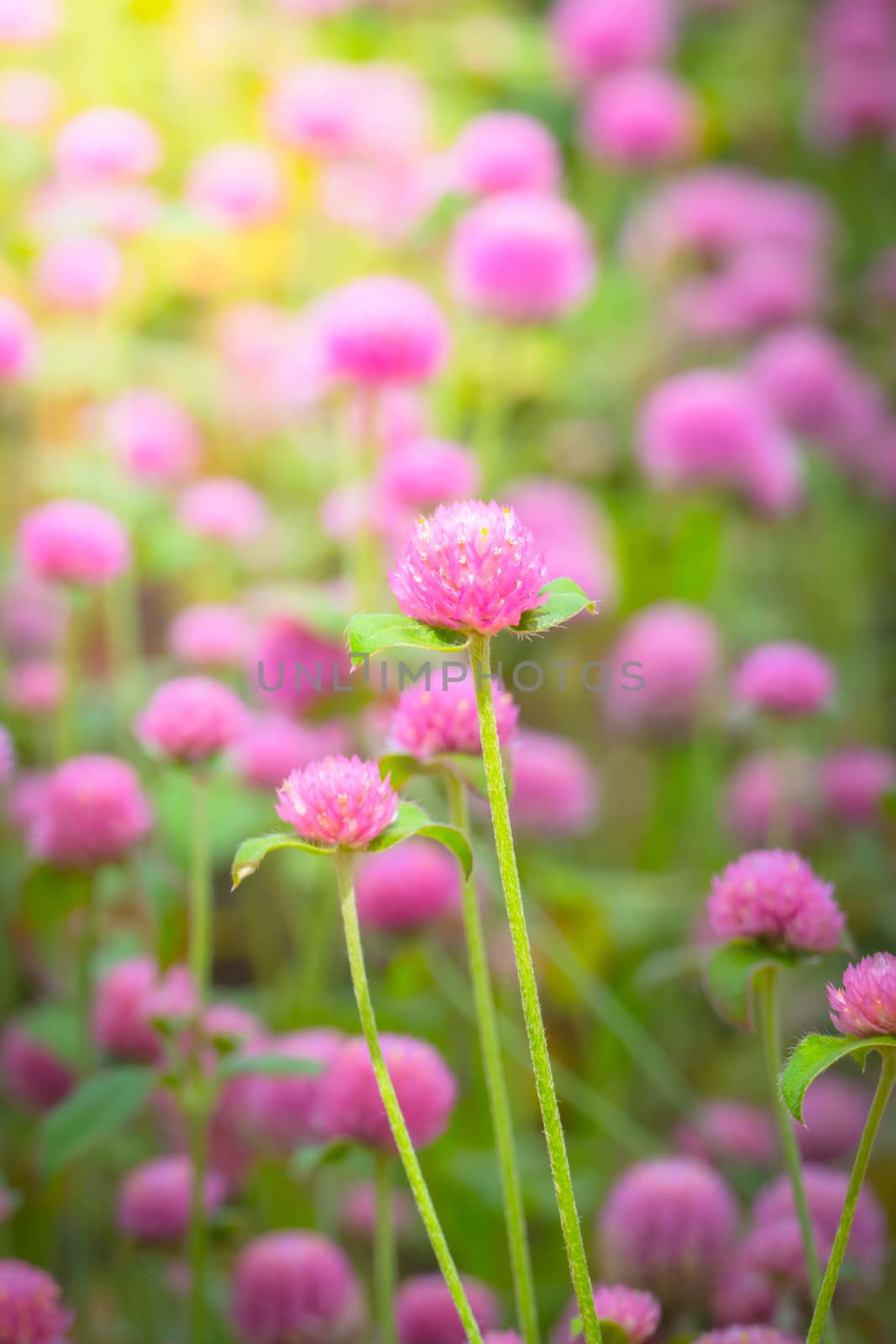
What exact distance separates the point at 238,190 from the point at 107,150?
170 millimetres

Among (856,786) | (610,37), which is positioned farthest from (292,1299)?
(610,37)

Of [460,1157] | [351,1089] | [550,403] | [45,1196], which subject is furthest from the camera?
[550,403]

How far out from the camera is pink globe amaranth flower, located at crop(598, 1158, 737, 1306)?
2.07 feet

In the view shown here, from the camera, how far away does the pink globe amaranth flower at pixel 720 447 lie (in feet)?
4.00

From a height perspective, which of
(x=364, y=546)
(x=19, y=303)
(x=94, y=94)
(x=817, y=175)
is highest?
(x=817, y=175)

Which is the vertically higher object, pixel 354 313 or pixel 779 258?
pixel 779 258

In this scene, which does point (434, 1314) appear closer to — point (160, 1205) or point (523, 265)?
point (160, 1205)

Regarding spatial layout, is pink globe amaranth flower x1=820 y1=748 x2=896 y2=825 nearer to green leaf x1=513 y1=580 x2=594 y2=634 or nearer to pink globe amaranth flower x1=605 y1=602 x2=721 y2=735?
pink globe amaranth flower x1=605 y1=602 x2=721 y2=735

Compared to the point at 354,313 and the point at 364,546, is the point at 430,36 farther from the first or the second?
the point at 364,546

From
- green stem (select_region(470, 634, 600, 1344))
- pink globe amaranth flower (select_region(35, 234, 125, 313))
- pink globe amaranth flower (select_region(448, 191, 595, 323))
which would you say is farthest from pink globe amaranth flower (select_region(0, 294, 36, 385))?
green stem (select_region(470, 634, 600, 1344))

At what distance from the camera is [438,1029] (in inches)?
39.6

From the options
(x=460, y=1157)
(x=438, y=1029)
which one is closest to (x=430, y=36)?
(x=438, y=1029)

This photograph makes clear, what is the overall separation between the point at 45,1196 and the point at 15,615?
740 millimetres

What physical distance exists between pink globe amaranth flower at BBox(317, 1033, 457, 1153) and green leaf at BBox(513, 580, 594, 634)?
0.25 metres
